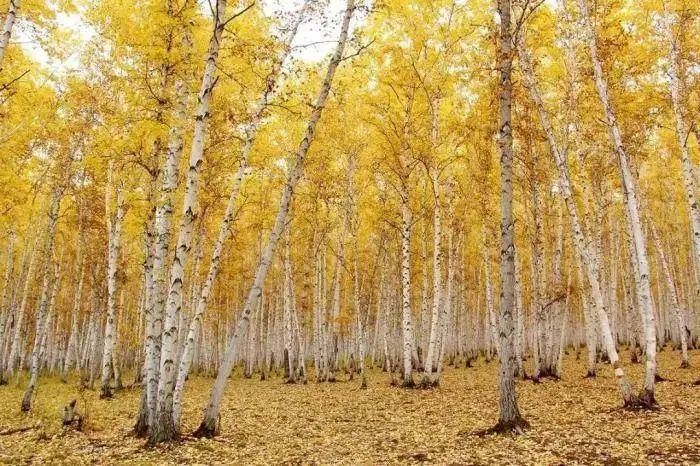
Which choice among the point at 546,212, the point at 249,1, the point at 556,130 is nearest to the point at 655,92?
the point at 556,130

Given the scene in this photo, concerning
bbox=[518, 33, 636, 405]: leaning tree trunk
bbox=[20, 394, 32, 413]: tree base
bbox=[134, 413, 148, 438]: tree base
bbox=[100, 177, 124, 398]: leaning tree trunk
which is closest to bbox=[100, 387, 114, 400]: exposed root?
bbox=[100, 177, 124, 398]: leaning tree trunk

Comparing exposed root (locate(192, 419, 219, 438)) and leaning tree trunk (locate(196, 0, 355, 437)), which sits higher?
leaning tree trunk (locate(196, 0, 355, 437))

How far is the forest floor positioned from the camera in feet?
26.5

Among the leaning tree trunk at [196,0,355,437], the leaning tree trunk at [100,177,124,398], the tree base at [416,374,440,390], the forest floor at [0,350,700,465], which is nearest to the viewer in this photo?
the forest floor at [0,350,700,465]

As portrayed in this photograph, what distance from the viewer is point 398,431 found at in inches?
415

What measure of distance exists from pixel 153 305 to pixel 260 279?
211 centimetres

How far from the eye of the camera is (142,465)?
7.82 m

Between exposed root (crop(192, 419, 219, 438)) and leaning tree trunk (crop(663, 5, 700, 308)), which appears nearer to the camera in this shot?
exposed root (crop(192, 419, 219, 438))

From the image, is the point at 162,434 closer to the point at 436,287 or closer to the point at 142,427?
the point at 142,427

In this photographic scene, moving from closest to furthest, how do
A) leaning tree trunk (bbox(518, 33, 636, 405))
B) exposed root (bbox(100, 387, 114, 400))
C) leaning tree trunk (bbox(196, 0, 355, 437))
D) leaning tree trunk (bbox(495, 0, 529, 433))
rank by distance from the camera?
leaning tree trunk (bbox(495, 0, 529, 433)) < leaning tree trunk (bbox(196, 0, 355, 437)) < leaning tree trunk (bbox(518, 33, 636, 405)) < exposed root (bbox(100, 387, 114, 400))

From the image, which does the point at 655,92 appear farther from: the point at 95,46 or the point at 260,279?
the point at 95,46

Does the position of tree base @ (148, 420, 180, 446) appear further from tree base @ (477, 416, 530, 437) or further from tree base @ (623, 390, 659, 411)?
tree base @ (623, 390, 659, 411)

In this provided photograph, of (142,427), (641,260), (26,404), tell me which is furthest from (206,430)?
(641,260)

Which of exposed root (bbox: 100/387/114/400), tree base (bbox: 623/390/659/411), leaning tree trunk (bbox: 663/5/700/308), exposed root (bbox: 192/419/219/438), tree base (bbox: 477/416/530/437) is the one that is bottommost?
exposed root (bbox: 100/387/114/400)
